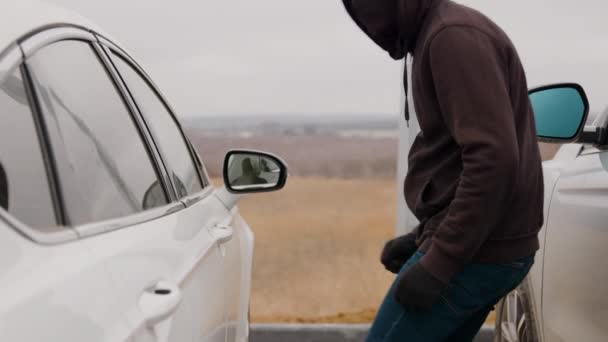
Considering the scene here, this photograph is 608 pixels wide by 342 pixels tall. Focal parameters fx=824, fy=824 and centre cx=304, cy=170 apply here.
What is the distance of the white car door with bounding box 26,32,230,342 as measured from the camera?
1383 millimetres

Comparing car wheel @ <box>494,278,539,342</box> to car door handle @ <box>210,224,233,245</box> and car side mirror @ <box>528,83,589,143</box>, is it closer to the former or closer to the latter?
car side mirror @ <box>528,83,589,143</box>

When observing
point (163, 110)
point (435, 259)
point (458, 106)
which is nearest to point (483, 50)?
point (458, 106)

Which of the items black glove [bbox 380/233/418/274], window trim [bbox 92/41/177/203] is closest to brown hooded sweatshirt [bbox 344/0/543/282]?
black glove [bbox 380/233/418/274]

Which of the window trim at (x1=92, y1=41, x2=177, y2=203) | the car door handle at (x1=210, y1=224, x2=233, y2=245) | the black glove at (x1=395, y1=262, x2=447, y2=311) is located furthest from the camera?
the car door handle at (x1=210, y1=224, x2=233, y2=245)

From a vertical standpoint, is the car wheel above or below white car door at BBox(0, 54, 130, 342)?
→ below

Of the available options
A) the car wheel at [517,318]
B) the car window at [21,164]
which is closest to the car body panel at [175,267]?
the car window at [21,164]

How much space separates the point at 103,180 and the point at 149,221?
18 cm

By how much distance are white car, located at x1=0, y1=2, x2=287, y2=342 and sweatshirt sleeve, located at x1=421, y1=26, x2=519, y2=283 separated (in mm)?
623

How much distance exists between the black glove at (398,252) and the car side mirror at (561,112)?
1.86 feet

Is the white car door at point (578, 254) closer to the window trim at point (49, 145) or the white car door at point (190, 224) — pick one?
the white car door at point (190, 224)

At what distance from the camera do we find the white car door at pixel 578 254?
240cm

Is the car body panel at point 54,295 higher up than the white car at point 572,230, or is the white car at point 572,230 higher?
the car body panel at point 54,295

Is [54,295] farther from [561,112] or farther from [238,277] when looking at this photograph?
[561,112]

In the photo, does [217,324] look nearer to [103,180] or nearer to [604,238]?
[103,180]
